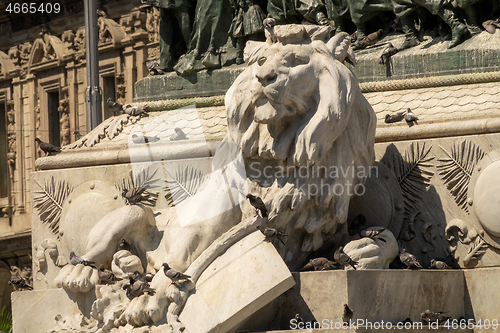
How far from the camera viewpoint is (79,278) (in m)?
7.04

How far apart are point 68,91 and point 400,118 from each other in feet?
75.6

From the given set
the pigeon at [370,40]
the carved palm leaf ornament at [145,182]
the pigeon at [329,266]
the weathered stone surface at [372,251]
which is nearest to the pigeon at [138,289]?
the pigeon at [329,266]

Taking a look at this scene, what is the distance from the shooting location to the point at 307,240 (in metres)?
6.82

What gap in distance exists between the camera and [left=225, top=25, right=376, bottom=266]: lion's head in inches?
258

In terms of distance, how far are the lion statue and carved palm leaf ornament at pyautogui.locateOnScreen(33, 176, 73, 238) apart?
1.72m

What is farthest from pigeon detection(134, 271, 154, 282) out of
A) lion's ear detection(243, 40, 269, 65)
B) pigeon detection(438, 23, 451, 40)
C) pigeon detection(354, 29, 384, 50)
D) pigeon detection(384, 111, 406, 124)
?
pigeon detection(438, 23, 451, 40)

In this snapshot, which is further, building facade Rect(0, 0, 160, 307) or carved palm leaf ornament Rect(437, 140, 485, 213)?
building facade Rect(0, 0, 160, 307)

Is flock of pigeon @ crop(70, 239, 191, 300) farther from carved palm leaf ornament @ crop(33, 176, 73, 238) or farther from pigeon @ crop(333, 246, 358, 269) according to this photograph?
carved palm leaf ornament @ crop(33, 176, 73, 238)

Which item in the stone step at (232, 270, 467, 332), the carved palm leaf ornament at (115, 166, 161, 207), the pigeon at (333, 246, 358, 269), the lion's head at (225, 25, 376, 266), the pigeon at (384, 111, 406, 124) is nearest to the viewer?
the stone step at (232, 270, 467, 332)

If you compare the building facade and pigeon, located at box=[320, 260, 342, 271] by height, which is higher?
pigeon, located at box=[320, 260, 342, 271]

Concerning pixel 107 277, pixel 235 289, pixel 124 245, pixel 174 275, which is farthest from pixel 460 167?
pixel 107 277

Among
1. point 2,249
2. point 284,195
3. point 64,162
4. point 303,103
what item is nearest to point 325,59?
point 303,103

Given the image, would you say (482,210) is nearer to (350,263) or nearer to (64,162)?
(350,263)

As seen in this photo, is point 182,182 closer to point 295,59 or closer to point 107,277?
point 107,277
